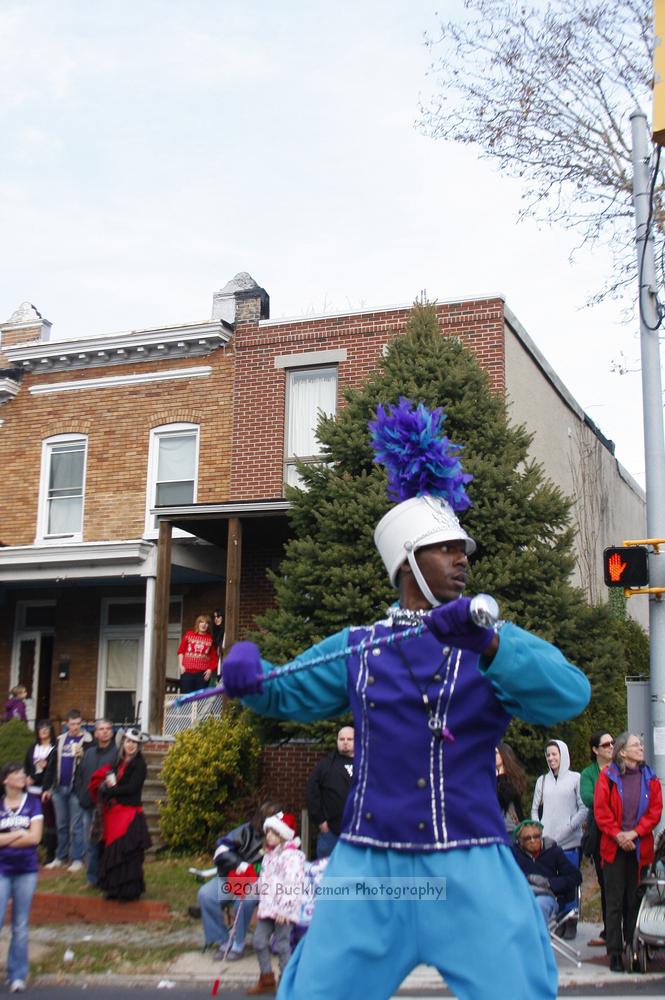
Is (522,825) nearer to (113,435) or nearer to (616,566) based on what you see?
(616,566)

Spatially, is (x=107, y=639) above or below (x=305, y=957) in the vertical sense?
above

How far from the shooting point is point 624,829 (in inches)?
344

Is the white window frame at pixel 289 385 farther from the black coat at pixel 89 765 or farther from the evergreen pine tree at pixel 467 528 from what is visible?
the black coat at pixel 89 765

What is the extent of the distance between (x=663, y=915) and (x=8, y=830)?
4.92m

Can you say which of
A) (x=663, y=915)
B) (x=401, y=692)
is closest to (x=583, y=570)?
(x=663, y=915)

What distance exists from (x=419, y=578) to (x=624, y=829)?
19.5 ft

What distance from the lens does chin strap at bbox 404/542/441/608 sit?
12.0ft

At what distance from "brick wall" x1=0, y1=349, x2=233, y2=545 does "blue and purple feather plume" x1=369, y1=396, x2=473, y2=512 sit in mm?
14284

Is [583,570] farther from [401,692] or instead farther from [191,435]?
[401,692]

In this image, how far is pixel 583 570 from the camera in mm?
20703

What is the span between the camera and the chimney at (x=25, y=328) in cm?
2133

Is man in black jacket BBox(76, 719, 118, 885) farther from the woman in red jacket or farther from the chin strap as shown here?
the chin strap

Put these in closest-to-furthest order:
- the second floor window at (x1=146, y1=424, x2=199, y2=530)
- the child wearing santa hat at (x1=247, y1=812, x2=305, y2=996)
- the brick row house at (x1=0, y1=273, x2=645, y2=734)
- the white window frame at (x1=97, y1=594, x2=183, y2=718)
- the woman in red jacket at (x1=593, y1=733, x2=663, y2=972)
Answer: the child wearing santa hat at (x1=247, y1=812, x2=305, y2=996) → the woman in red jacket at (x1=593, y1=733, x2=663, y2=972) → the brick row house at (x1=0, y1=273, x2=645, y2=734) → the second floor window at (x1=146, y1=424, x2=199, y2=530) → the white window frame at (x1=97, y1=594, x2=183, y2=718)

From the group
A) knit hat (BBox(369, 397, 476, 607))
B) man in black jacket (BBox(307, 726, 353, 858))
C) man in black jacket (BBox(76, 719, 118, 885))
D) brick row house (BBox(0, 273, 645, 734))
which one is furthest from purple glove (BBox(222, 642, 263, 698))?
brick row house (BBox(0, 273, 645, 734))
